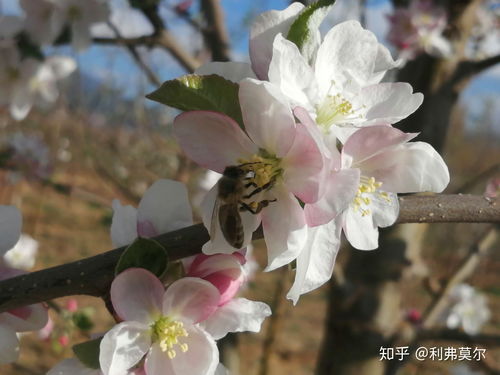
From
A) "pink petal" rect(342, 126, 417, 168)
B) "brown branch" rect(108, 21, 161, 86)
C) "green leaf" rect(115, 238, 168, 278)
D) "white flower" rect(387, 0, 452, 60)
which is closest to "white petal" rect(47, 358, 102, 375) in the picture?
"green leaf" rect(115, 238, 168, 278)

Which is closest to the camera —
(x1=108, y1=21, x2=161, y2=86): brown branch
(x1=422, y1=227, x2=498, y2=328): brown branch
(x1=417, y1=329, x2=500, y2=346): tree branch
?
(x1=417, y1=329, x2=500, y2=346): tree branch

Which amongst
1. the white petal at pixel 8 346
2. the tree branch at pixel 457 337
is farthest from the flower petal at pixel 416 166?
the tree branch at pixel 457 337

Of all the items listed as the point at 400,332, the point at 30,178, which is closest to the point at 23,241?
the point at 30,178

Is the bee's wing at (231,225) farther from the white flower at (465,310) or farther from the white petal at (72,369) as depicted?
the white flower at (465,310)

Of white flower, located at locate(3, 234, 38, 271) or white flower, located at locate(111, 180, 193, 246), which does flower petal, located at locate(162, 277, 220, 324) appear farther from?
white flower, located at locate(3, 234, 38, 271)

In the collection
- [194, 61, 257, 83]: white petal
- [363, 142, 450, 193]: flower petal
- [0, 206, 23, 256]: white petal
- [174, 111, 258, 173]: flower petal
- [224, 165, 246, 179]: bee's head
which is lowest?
[0, 206, 23, 256]: white petal

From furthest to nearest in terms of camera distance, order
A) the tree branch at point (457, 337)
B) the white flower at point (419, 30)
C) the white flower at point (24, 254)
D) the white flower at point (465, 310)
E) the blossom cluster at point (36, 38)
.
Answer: the white flower at point (465, 310) < the white flower at point (24, 254) < the white flower at point (419, 30) < the blossom cluster at point (36, 38) < the tree branch at point (457, 337)
